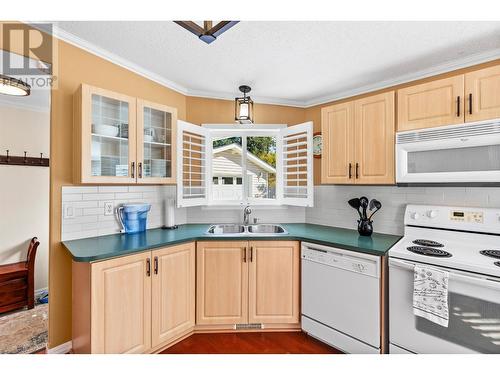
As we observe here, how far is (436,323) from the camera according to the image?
1568 mm

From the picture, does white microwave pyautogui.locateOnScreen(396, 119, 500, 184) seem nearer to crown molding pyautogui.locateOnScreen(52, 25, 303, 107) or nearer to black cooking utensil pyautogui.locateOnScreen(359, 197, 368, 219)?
black cooking utensil pyautogui.locateOnScreen(359, 197, 368, 219)

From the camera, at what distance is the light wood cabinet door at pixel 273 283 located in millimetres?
2279

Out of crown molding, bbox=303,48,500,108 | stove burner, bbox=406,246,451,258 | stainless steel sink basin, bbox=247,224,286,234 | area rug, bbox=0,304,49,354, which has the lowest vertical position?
area rug, bbox=0,304,49,354

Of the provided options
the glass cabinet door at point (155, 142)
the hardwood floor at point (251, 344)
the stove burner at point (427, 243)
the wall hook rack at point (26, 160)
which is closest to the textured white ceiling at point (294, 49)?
the glass cabinet door at point (155, 142)

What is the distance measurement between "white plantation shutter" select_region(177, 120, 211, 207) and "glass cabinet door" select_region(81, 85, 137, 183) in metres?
0.46

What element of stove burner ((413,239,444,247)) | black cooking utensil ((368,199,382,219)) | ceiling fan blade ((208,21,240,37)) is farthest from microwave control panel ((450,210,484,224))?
ceiling fan blade ((208,21,240,37))

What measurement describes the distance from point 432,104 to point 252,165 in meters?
1.84

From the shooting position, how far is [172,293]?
207cm

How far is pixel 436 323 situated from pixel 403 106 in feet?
5.08

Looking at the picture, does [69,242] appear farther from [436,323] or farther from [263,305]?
[436,323]

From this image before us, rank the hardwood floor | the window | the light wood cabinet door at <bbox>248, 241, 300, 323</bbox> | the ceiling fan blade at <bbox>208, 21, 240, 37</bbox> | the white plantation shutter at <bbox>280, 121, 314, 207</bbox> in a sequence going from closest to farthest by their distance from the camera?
1. the ceiling fan blade at <bbox>208, 21, 240, 37</bbox>
2. the hardwood floor
3. the light wood cabinet door at <bbox>248, 241, 300, 323</bbox>
4. the white plantation shutter at <bbox>280, 121, 314, 207</bbox>
5. the window

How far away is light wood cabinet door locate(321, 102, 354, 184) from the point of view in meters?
2.32

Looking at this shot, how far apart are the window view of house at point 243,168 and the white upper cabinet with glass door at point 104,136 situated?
1.10 meters

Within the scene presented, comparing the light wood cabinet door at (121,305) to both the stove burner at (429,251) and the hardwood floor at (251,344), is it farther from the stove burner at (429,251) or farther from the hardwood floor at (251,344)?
the stove burner at (429,251)
